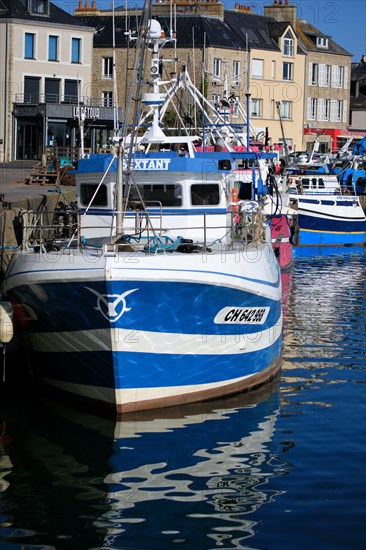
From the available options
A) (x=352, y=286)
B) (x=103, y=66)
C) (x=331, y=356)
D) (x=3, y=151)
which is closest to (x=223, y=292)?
(x=331, y=356)

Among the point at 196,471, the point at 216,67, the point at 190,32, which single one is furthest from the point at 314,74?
the point at 196,471

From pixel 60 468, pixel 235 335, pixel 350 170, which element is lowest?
pixel 60 468

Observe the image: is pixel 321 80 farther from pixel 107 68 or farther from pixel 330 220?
pixel 330 220

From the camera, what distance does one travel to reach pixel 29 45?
52.2 metres

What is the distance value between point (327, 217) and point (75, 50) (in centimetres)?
1975

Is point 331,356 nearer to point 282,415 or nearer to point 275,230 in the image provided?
point 282,415

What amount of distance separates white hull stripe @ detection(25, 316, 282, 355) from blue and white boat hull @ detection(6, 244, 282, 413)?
0.05 ft

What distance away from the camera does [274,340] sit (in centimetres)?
1603

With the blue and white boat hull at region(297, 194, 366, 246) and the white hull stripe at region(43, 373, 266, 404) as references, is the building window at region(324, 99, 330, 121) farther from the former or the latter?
the white hull stripe at region(43, 373, 266, 404)

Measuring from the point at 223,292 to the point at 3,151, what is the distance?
38.2 meters

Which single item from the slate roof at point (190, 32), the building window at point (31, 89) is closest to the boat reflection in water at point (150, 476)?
the building window at point (31, 89)

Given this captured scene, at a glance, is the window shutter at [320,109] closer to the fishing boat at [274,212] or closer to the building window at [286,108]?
the building window at [286,108]

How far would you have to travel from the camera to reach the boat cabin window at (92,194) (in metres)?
16.1

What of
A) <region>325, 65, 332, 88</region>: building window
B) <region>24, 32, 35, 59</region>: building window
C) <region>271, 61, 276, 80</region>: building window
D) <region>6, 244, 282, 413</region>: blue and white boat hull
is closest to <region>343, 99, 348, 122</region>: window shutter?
<region>325, 65, 332, 88</region>: building window
